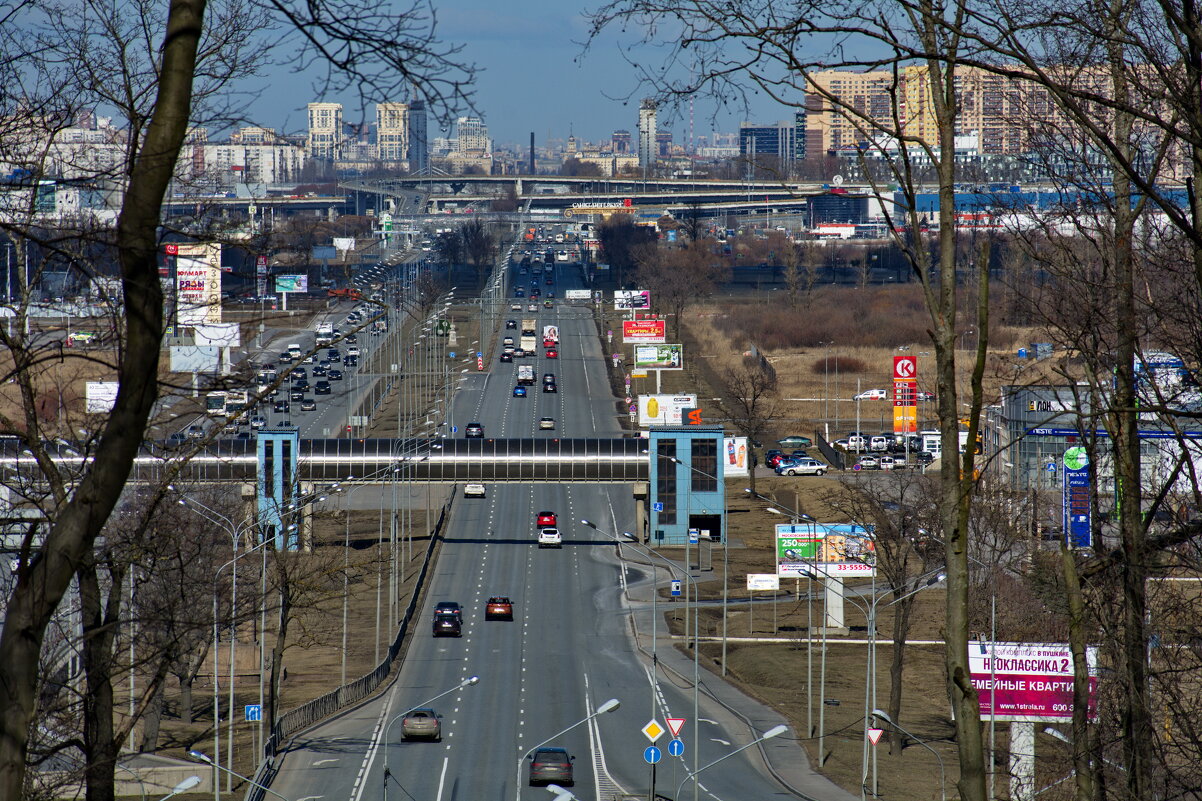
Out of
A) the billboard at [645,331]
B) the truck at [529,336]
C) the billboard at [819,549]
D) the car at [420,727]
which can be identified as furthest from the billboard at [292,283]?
the truck at [529,336]

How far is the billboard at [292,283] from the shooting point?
757 centimetres

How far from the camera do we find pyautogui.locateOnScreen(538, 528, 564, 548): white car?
5622 centimetres

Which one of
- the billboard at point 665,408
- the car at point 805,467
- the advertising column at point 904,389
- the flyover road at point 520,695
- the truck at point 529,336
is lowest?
the flyover road at point 520,695

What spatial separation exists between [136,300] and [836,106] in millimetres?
3258

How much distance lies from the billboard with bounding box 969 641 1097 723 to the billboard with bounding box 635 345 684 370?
6056 centimetres

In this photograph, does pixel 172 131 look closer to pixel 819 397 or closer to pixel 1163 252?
pixel 1163 252

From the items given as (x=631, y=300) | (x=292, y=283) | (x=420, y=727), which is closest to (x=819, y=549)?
(x=420, y=727)

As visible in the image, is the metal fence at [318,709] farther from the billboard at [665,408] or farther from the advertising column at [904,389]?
the advertising column at [904,389]

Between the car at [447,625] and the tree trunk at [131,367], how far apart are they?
38.3m

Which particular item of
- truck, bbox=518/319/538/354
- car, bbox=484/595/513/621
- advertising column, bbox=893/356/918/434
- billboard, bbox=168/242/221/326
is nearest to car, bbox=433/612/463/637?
car, bbox=484/595/513/621

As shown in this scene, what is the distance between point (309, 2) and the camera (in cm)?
536

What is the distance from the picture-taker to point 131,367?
195 inches

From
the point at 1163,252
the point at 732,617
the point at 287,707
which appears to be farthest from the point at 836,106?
the point at 732,617

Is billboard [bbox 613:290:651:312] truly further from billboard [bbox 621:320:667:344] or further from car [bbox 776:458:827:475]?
car [bbox 776:458:827:475]
